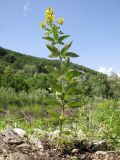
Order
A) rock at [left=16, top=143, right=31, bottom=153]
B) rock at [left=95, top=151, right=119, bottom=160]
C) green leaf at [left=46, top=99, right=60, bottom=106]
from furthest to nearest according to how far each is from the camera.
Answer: green leaf at [left=46, top=99, right=60, bottom=106] < rock at [left=16, top=143, right=31, bottom=153] < rock at [left=95, top=151, right=119, bottom=160]

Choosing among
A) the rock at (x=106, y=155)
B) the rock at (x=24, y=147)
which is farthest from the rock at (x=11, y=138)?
the rock at (x=106, y=155)

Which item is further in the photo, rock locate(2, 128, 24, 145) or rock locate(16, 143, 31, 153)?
rock locate(2, 128, 24, 145)

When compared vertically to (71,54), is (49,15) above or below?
above

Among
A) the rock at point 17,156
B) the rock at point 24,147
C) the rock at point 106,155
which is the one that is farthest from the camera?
the rock at point 24,147

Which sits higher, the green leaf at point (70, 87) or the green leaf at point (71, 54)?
the green leaf at point (71, 54)

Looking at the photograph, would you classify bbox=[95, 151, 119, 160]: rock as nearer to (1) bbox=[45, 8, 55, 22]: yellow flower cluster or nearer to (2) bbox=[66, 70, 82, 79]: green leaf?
(2) bbox=[66, 70, 82, 79]: green leaf

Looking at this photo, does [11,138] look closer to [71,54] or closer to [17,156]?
[17,156]

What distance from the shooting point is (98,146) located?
4617mm

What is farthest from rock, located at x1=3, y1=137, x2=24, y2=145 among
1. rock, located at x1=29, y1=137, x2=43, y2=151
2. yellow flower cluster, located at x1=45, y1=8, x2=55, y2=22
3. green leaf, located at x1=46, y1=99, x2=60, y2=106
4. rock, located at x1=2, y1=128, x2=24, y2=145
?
yellow flower cluster, located at x1=45, y1=8, x2=55, y2=22

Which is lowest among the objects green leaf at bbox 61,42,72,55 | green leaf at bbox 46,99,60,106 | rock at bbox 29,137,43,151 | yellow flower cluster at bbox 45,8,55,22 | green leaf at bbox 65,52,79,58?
rock at bbox 29,137,43,151

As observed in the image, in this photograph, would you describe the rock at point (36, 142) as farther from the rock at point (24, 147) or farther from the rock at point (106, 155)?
the rock at point (106, 155)

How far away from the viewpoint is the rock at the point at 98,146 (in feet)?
15.1

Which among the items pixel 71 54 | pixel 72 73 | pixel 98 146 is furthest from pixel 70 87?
pixel 98 146

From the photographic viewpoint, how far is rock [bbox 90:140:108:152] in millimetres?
4607
